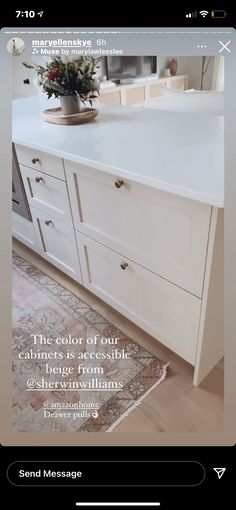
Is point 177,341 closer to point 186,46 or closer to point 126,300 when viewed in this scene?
point 126,300

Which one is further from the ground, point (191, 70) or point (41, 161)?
point (191, 70)

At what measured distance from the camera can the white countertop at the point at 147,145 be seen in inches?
25.5

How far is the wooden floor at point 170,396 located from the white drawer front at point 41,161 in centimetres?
31

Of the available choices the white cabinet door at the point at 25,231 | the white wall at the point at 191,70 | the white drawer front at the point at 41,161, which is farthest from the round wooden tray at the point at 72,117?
the white wall at the point at 191,70

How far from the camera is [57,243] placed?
4.18ft

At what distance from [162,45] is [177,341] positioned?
0.74m

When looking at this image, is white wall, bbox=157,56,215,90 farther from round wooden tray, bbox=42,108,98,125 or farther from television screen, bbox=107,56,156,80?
round wooden tray, bbox=42,108,98,125

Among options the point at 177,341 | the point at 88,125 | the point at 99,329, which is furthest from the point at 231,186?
the point at 88,125

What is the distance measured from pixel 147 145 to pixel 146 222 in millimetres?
242
